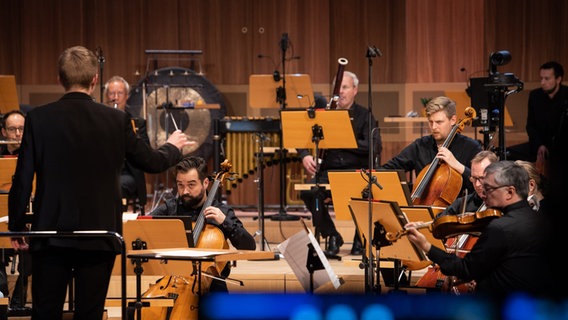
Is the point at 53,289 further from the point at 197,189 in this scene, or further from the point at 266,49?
the point at 266,49

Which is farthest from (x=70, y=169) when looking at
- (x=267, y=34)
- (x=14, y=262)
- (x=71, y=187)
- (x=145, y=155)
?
(x=267, y=34)

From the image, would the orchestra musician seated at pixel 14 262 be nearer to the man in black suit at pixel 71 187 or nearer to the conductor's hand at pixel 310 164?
the man in black suit at pixel 71 187

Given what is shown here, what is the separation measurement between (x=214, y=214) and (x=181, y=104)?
17.3 feet

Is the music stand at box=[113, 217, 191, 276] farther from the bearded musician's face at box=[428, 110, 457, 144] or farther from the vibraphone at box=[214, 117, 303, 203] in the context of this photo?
the vibraphone at box=[214, 117, 303, 203]

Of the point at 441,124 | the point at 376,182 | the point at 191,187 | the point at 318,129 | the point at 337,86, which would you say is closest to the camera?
the point at 191,187

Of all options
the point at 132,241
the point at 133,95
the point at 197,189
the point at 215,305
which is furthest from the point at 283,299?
the point at 133,95

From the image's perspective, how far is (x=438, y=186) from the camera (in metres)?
6.05

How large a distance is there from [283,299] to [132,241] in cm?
345

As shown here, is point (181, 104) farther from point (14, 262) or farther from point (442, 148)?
point (442, 148)

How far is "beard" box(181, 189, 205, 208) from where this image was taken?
5691mm

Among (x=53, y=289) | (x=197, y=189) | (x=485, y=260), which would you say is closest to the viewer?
(x=53, y=289)

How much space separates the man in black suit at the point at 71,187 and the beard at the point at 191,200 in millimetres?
1973

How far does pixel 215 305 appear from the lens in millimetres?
1703

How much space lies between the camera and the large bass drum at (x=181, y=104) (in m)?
10.5
